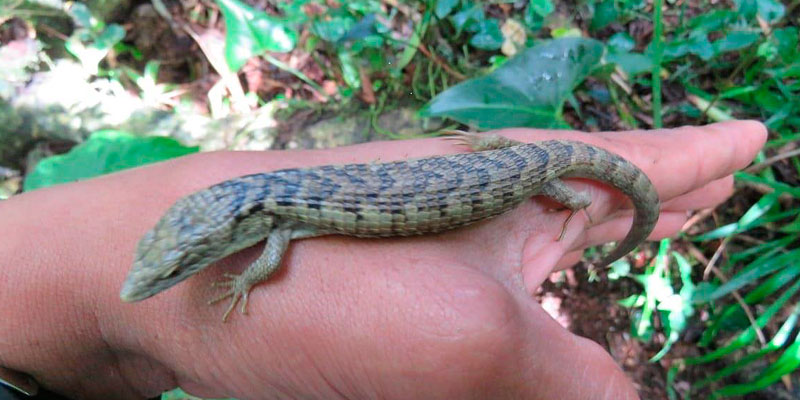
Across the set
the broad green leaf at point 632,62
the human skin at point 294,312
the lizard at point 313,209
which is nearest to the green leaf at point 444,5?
the broad green leaf at point 632,62

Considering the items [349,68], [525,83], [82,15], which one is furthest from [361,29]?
[82,15]

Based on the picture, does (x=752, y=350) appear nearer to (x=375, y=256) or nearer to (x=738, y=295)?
(x=738, y=295)

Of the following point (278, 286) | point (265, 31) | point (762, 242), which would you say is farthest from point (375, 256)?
point (762, 242)

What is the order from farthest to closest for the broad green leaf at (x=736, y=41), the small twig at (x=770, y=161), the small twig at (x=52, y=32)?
the small twig at (x=52, y=32) < the small twig at (x=770, y=161) < the broad green leaf at (x=736, y=41)

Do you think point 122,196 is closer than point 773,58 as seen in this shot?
Yes

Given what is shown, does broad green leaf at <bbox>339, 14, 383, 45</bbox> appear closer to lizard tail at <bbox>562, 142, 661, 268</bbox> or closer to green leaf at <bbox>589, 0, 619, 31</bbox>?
green leaf at <bbox>589, 0, 619, 31</bbox>

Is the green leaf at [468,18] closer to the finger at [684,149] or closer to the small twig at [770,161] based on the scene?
the finger at [684,149]
